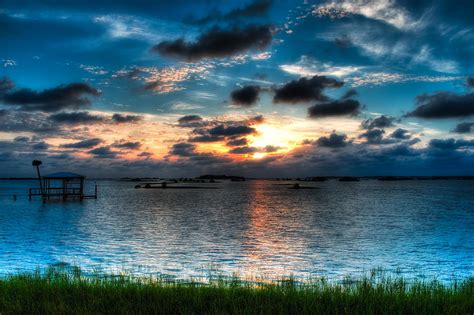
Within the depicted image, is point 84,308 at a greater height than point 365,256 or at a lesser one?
greater

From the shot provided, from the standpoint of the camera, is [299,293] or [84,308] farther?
[299,293]

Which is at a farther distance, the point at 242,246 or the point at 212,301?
the point at 242,246

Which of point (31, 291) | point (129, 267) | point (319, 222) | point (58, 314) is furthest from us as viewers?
point (319, 222)

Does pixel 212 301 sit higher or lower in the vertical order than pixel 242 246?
higher

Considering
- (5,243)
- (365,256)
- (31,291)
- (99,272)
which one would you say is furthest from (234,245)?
(31,291)

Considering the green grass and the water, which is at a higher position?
the green grass

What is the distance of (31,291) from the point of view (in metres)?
11.5

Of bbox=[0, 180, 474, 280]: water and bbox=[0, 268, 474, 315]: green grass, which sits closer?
bbox=[0, 268, 474, 315]: green grass

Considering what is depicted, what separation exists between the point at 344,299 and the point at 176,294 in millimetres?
4903

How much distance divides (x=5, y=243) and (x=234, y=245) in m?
18.8

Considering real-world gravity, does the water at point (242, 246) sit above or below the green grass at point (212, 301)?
below

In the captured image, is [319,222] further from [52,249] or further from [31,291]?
[31,291]

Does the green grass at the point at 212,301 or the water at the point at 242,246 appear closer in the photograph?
the green grass at the point at 212,301

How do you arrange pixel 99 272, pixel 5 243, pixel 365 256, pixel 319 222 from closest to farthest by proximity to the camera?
1. pixel 99 272
2. pixel 365 256
3. pixel 5 243
4. pixel 319 222
